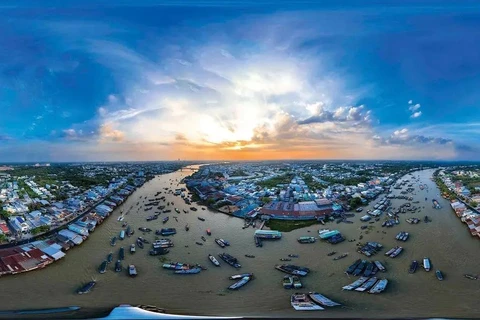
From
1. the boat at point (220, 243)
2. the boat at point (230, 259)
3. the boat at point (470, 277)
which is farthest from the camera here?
the boat at point (220, 243)

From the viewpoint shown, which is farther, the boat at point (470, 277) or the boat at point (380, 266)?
the boat at point (380, 266)

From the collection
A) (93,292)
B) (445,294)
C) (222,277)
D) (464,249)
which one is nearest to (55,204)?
(93,292)

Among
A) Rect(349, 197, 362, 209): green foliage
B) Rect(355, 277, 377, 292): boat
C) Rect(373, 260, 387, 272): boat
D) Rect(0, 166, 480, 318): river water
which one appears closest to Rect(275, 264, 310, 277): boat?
Rect(0, 166, 480, 318): river water

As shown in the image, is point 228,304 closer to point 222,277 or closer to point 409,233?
point 222,277

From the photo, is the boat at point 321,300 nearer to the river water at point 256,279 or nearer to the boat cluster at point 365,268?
the river water at point 256,279

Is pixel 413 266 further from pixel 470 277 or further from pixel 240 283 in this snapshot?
pixel 240 283

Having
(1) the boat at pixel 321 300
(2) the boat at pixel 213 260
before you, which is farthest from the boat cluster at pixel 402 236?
(2) the boat at pixel 213 260

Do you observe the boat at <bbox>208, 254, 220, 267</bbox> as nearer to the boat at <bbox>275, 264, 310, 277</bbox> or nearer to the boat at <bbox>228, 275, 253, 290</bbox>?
the boat at <bbox>228, 275, 253, 290</bbox>
